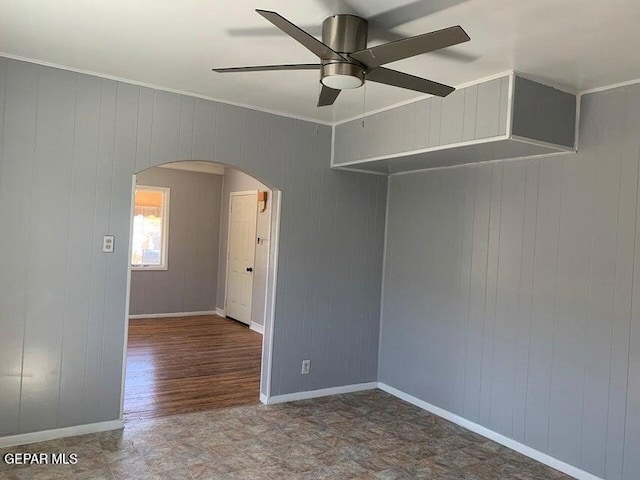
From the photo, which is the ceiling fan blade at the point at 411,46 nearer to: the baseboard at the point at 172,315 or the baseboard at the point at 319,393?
the baseboard at the point at 319,393

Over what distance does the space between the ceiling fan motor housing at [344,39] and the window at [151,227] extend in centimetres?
616

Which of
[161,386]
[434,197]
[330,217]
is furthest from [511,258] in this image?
[161,386]

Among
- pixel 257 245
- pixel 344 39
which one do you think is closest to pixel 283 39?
pixel 344 39

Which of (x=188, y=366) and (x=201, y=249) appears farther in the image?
(x=201, y=249)

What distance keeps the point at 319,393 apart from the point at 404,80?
3.12 m

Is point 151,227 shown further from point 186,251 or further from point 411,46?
point 411,46

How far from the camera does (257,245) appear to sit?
738 cm

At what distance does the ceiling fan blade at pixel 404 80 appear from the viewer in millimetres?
2254

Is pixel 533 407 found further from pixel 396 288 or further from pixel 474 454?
pixel 396 288

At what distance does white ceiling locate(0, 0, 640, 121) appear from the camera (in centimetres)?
223

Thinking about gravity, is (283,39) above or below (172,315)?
above

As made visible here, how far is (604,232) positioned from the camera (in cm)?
311

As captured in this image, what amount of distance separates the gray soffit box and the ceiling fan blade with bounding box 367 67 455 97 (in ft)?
2.44

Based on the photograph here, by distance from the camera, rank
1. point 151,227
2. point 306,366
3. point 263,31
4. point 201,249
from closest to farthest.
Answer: point 263,31
point 306,366
point 151,227
point 201,249
